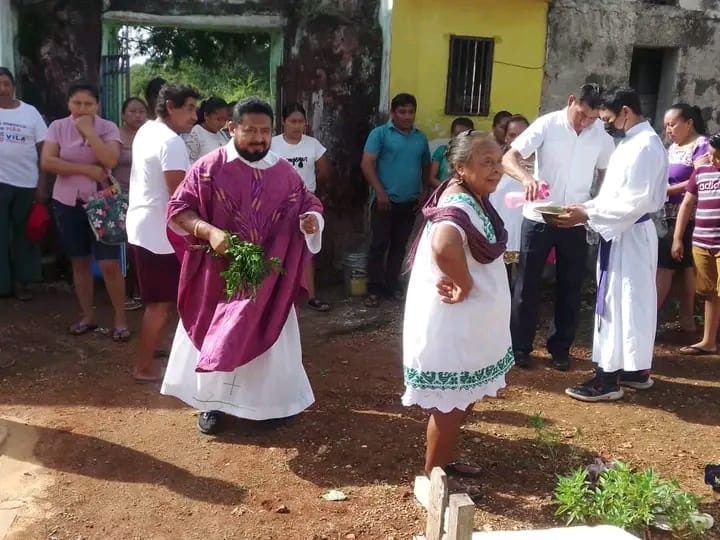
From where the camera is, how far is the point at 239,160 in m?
3.99

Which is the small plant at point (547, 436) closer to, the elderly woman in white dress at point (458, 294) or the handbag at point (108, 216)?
the elderly woman in white dress at point (458, 294)

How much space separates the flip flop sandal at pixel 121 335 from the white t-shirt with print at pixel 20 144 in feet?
5.56

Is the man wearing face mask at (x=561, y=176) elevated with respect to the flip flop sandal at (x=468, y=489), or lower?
elevated

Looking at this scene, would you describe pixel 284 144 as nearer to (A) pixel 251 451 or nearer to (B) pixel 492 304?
(A) pixel 251 451

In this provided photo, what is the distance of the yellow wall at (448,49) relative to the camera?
24.6 feet

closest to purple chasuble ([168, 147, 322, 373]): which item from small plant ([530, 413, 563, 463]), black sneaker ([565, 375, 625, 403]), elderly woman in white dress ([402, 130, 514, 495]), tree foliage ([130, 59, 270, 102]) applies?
elderly woman in white dress ([402, 130, 514, 495])

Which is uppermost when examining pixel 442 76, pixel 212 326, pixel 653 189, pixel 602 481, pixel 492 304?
pixel 442 76

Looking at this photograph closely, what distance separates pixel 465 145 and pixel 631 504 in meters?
1.68

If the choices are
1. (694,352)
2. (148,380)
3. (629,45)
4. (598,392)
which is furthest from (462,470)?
(629,45)

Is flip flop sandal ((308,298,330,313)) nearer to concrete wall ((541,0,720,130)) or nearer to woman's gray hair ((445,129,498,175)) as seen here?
concrete wall ((541,0,720,130))

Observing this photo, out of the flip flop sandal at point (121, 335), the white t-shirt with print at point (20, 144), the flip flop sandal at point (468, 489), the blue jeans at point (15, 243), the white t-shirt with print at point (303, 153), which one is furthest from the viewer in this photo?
the white t-shirt with print at point (303, 153)

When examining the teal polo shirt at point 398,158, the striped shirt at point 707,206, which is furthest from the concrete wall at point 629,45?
the striped shirt at point 707,206

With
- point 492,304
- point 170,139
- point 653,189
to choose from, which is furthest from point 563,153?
point 170,139

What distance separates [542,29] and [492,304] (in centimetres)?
533
